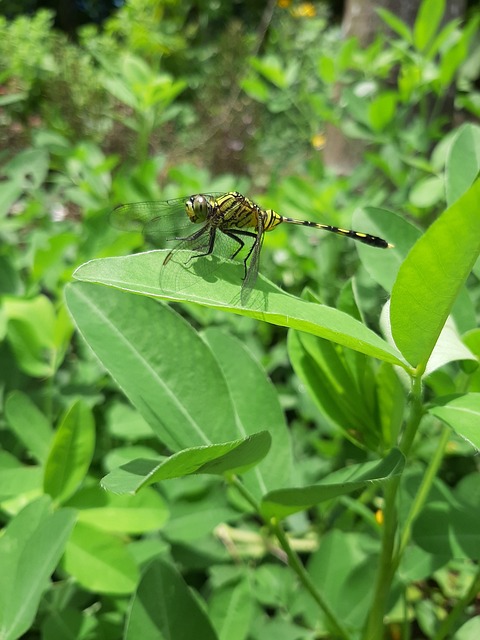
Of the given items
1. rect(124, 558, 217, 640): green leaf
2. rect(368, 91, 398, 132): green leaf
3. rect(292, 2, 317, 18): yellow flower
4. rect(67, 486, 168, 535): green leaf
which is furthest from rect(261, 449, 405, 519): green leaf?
rect(292, 2, 317, 18): yellow flower

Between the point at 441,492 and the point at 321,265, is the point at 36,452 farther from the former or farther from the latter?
the point at 321,265

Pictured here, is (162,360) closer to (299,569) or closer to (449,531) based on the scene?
(299,569)

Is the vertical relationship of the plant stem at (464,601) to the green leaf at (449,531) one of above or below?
below

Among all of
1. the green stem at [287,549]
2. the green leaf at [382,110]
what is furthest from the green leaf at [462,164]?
the green leaf at [382,110]

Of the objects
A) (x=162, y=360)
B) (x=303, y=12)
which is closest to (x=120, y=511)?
(x=162, y=360)

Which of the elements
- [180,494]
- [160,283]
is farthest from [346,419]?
[180,494]

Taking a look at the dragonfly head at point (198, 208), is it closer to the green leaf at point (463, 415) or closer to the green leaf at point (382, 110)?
the green leaf at point (463, 415)
